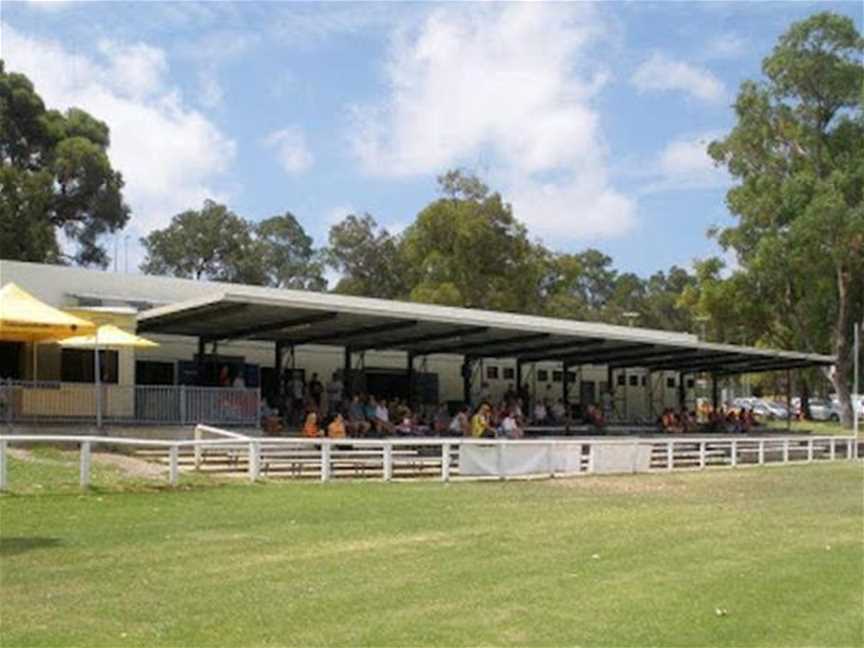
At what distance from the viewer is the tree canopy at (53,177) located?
174 ft

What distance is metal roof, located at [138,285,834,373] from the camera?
82.3 feet

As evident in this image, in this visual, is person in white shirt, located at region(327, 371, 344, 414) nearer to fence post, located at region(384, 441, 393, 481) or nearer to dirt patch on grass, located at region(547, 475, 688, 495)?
dirt patch on grass, located at region(547, 475, 688, 495)

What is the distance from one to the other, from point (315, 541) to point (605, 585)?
3317 mm

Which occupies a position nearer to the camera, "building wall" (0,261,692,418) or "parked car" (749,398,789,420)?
"building wall" (0,261,692,418)

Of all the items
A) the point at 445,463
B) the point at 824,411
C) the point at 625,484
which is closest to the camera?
the point at 445,463

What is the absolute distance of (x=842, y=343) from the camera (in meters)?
53.1

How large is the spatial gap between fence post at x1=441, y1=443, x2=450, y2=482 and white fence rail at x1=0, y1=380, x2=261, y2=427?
6.80 m

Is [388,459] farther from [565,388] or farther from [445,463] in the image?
[565,388]

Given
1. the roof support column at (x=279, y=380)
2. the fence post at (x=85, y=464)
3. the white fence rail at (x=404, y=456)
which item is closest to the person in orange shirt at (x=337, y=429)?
the white fence rail at (x=404, y=456)

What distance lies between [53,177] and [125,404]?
122 feet

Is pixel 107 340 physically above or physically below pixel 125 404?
above

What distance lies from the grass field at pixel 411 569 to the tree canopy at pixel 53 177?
39258 millimetres

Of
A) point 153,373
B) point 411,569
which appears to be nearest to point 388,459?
point 411,569

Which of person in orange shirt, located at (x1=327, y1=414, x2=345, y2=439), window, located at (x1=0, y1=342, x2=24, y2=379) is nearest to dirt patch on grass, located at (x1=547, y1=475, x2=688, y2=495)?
person in orange shirt, located at (x1=327, y1=414, x2=345, y2=439)
